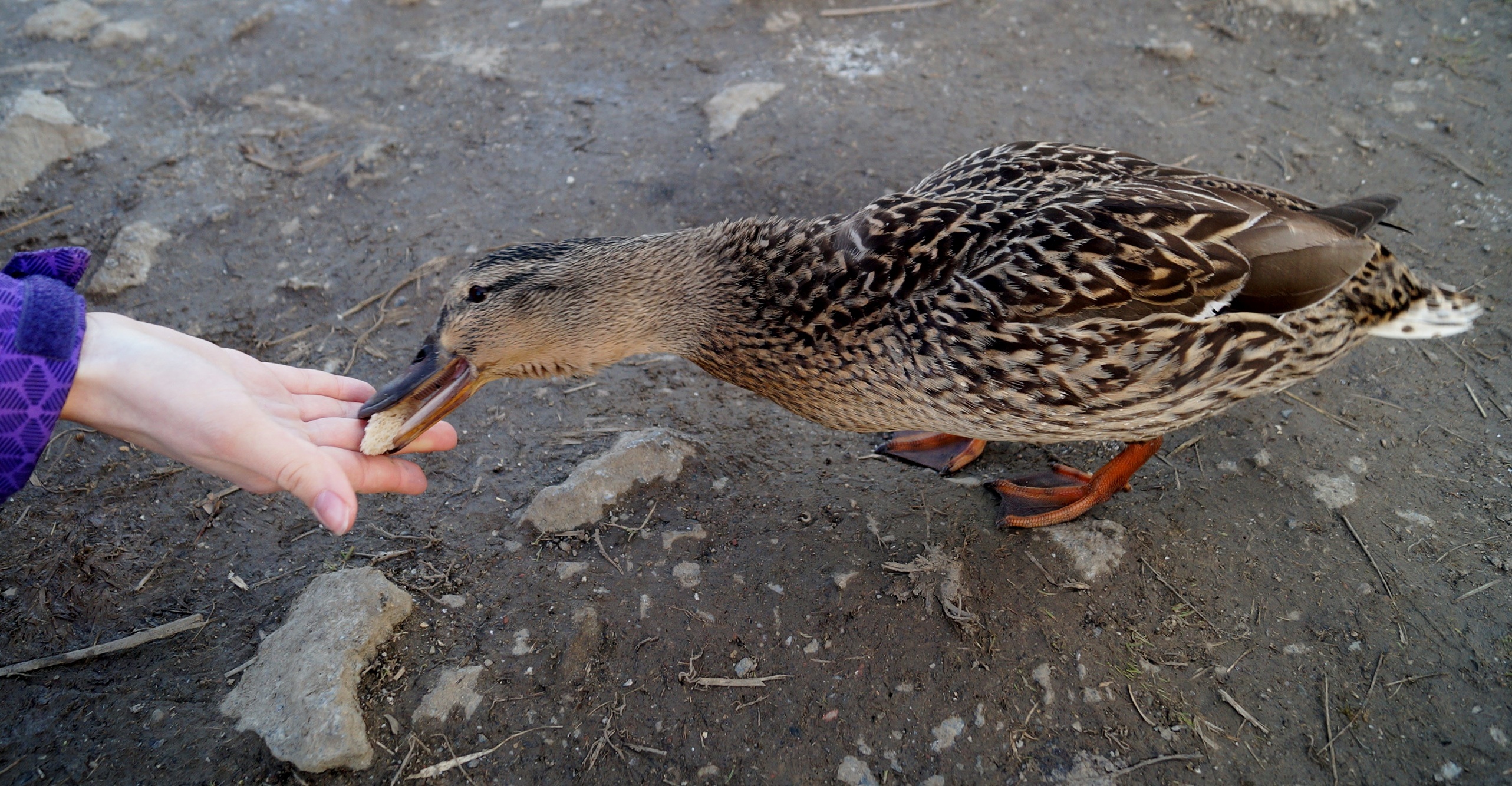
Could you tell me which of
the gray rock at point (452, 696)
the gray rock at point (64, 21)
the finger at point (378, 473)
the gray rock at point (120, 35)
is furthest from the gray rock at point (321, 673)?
the gray rock at point (64, 21)

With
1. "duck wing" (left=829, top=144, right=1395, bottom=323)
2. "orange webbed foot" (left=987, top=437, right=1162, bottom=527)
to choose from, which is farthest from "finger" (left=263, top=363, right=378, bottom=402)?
"orange webbed foot" (left=987, top=437, right=1162, bottom=527)

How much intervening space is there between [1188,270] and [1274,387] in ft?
2.36

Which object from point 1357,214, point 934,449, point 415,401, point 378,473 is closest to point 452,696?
point 378,473

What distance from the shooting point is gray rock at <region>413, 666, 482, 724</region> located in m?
2.68

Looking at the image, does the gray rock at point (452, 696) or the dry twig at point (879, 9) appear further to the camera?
the dry twig at point (879, 9)

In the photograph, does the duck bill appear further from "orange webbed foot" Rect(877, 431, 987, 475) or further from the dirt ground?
"orange webbed foot" Rect(877, 431, 987, 475)

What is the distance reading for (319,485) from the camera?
2.30 metres

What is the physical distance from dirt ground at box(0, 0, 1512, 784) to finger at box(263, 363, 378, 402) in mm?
594

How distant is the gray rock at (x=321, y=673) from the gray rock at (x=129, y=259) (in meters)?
2.63

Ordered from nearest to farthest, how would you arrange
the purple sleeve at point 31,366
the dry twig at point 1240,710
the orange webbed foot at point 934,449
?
the purple sleeve at point 31,366 → the dry twig at point 1240,710 → the orange webbed foot at point 934,449

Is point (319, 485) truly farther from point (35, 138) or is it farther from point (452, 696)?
point (35, 138)

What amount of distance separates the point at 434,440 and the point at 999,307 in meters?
2.02

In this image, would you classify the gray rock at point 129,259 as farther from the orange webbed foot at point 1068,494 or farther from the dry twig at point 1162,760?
the dry twig at point 1162,760

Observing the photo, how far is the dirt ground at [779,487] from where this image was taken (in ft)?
8.79
